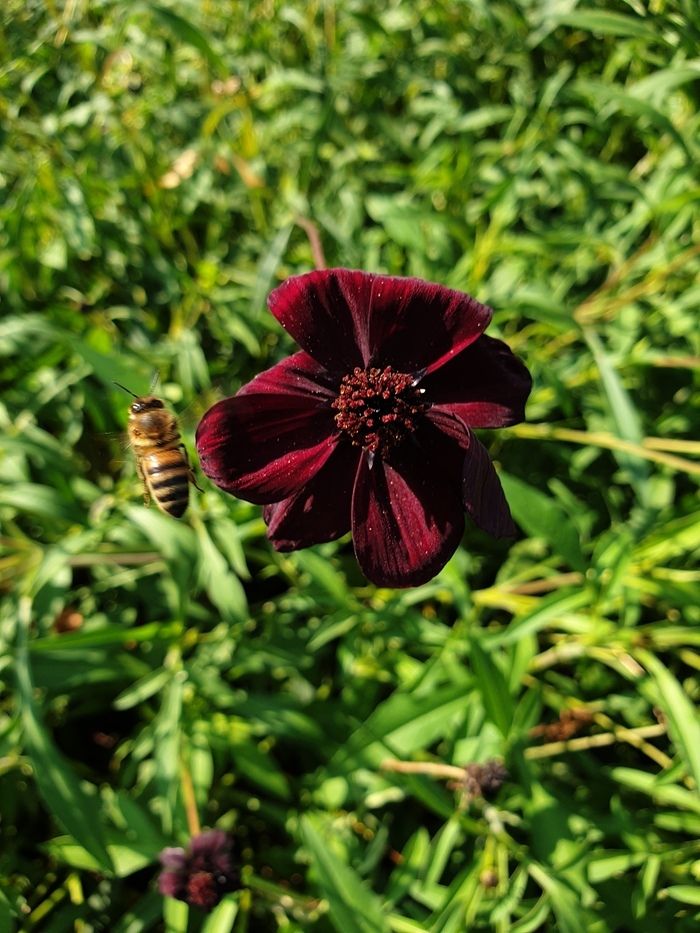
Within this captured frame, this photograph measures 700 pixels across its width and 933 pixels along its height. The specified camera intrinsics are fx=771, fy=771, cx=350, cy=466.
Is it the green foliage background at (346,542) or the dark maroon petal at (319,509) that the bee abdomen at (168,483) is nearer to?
the dark maroon petal at (319,509)

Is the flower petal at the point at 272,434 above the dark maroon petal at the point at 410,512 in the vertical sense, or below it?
above

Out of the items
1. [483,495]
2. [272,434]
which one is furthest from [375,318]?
[483,495]

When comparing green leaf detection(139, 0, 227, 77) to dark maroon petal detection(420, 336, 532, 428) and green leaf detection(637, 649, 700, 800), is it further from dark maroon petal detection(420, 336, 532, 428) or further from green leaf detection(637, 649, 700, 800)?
green leaf detection(637, 649, 700, 800)

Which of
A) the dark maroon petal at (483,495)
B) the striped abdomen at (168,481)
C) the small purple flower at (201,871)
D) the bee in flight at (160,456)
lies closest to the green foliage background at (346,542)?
the small purple flower at (201,871)

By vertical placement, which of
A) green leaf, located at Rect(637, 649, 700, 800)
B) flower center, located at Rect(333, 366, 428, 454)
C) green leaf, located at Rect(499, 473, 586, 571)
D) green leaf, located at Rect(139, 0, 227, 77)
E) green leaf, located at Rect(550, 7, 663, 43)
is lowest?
green leaf, located at Rect(637, 649, 700, 800)

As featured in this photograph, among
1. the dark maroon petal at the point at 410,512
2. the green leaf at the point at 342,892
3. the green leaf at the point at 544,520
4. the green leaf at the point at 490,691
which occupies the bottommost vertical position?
the green leaf at the point at 342,892

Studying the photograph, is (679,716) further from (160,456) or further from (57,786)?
(57,786)

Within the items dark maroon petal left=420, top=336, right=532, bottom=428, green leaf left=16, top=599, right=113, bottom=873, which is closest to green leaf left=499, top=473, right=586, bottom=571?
dark maroon petal left=420, top=336, right=532, bottom=428

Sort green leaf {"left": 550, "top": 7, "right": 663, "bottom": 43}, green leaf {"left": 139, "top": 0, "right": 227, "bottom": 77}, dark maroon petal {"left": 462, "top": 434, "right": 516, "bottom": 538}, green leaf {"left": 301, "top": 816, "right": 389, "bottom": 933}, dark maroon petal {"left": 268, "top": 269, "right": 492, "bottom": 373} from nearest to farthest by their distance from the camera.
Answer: dark maroon petal {"left": 462, "top": 434, "right": 516, "bottom": 538} < dark maroon petal {"left": 268, "top": 269, "right": 492, "bottom": 373} < green leaf {"left": 301, "top": 816, "right": 389, "bottom": 933} < green leaf {"left": 550, "top": 7, "right": 663, "bottom": 43} < green leaf {"left": 139, "top": 0, "right": 227, "bottom": 77}
